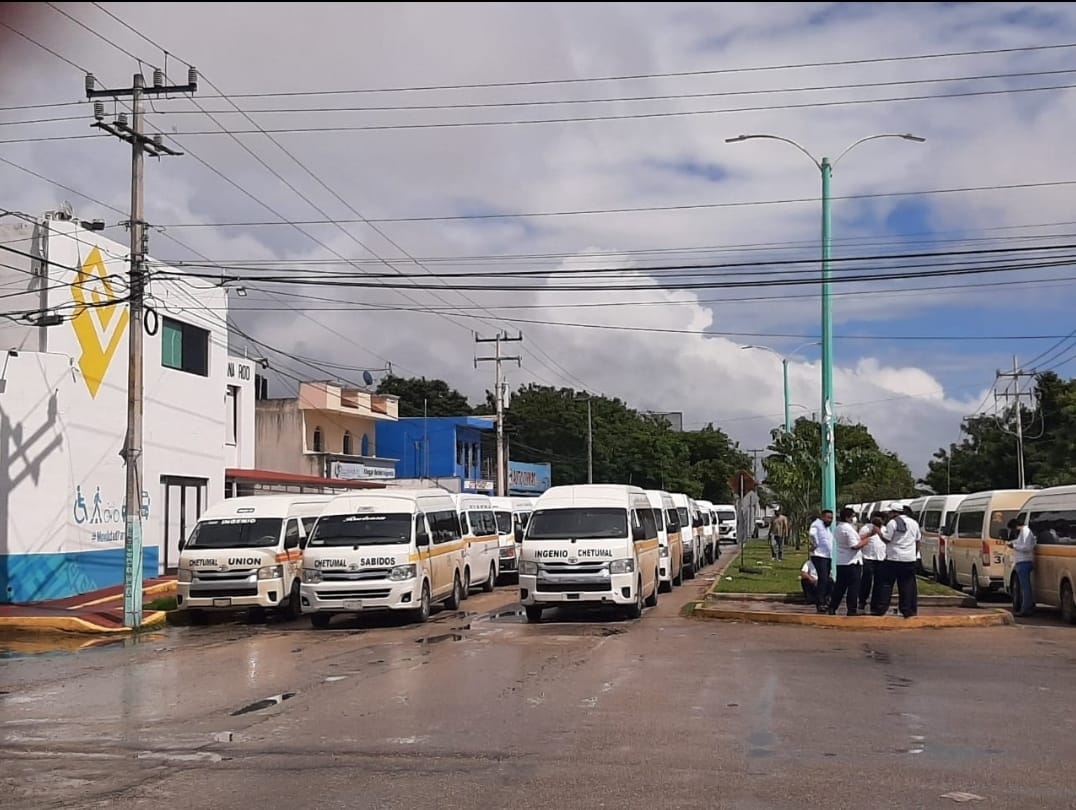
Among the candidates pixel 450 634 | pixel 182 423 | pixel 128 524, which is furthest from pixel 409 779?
pixel 182 423

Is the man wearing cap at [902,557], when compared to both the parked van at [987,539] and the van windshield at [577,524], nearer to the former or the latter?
the parked van at [987,539]

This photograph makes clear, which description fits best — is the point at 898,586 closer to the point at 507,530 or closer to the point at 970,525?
the point at 970,525

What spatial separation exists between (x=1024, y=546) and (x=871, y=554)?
3137 millimetres

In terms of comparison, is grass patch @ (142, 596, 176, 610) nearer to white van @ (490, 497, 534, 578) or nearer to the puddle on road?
white van @ (490, 497, 534, 578)

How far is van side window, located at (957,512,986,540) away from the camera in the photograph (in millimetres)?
25297

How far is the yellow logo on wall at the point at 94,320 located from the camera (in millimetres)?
26297

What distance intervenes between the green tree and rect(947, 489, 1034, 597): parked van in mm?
66055

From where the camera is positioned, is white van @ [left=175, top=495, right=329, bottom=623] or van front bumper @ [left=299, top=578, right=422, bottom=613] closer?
van front bumper @ [left=299, top=578, right=422, bottom=613]

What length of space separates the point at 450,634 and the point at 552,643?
7.33ft

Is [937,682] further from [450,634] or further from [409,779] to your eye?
[450,634]

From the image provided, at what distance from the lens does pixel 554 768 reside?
347 inches

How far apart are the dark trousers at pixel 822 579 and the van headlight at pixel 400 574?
6.88m

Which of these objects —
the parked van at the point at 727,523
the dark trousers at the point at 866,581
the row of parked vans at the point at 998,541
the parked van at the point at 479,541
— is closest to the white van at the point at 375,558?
the parked van at the point at 479,541

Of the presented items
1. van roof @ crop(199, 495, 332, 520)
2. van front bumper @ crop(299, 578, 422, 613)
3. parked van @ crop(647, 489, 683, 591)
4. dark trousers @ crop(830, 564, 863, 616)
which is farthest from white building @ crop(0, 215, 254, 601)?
dark trousers @ crop(830, 564, 863, 616)
